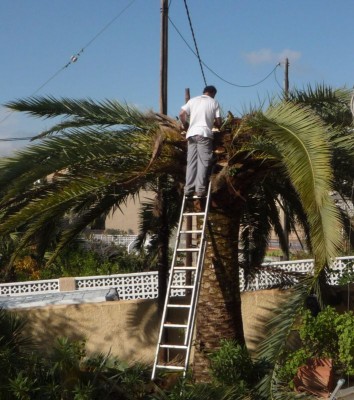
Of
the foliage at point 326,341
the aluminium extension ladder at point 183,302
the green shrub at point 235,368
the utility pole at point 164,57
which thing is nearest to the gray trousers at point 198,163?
the aluminium extension ladder at point 183,302

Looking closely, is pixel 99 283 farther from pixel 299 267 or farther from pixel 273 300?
pixel 273 300

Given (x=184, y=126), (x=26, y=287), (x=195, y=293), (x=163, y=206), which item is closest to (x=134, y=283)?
(x=26, y=287)

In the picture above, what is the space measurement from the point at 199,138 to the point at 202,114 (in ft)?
1.03

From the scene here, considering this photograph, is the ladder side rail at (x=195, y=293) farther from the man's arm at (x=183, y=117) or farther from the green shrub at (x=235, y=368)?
the man's arm at (x=183, y=117)

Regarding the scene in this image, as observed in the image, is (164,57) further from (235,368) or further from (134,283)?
(235,368)

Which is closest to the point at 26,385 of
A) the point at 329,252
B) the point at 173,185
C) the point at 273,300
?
the point at 329,252

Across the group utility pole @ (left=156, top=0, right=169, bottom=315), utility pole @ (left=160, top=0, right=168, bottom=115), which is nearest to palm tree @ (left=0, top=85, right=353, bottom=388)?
utility pole @ (left=156, top=0, right=169, bottom=315)

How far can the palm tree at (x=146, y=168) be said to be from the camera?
9.86 metres

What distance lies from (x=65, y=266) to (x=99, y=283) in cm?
342

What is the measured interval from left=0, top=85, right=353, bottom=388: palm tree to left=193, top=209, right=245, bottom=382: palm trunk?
13mm

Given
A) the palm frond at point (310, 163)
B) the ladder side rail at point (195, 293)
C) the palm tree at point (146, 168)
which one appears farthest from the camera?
the palm tree at point (146, 168)

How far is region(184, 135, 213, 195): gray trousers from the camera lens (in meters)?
10.0

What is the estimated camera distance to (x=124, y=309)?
13.1 m

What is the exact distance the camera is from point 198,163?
10125mm
